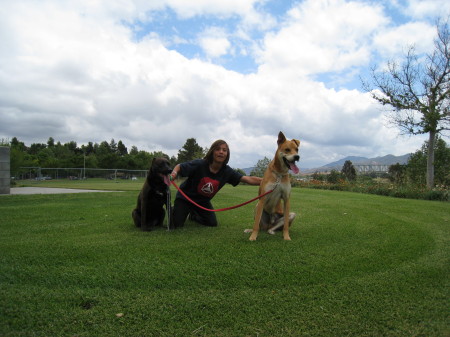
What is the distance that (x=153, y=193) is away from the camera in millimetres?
4855

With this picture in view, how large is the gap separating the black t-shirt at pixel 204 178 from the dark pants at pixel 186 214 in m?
0.16

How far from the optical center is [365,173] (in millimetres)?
21000

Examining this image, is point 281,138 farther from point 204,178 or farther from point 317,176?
point 317,176

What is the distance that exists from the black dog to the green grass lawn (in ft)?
1.40

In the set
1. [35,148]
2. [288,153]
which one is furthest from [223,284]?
[35,148]

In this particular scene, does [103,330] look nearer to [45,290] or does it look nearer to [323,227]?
[45,290]

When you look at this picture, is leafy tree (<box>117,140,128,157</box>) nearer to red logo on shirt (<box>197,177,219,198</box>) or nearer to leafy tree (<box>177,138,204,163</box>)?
leafy tree (<box>177,138,204,163</box>)

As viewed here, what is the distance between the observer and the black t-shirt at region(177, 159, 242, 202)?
5211mm

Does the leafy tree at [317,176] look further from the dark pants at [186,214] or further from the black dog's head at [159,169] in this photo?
the black dog's head at [159,169]

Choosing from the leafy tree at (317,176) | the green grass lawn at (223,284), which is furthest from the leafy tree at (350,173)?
the green grass lawn at (223,284)

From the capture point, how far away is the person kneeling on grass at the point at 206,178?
5070 mm

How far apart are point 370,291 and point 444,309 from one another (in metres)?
0.53

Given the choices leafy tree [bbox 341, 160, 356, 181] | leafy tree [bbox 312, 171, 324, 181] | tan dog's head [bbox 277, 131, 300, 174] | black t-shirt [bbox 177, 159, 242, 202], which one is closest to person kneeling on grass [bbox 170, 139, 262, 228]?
black t-shirt [bbox 177, 159, 242, 202]

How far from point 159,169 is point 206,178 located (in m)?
0.94
